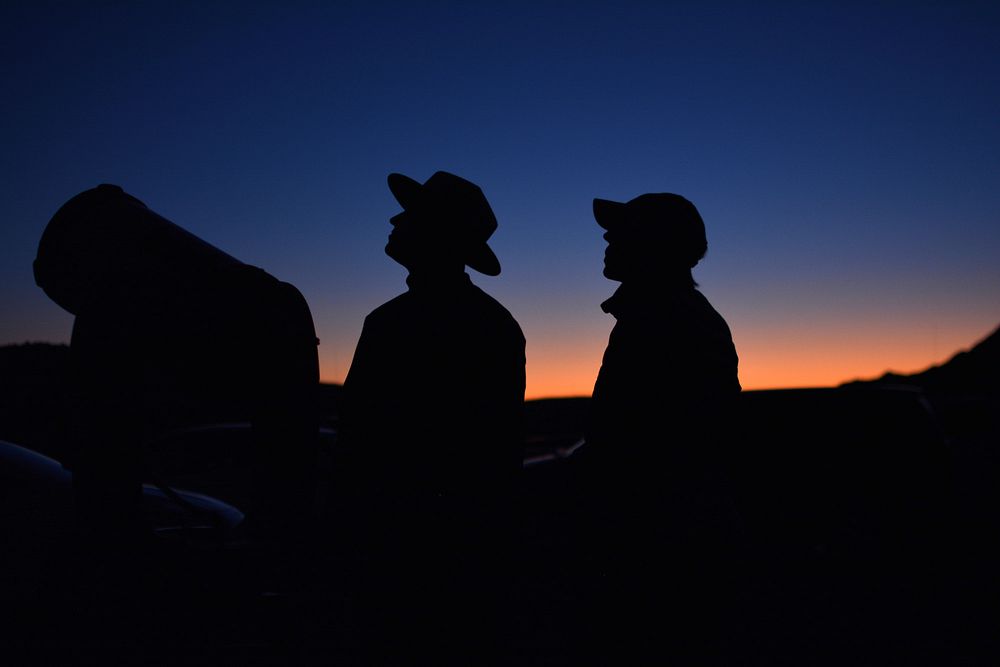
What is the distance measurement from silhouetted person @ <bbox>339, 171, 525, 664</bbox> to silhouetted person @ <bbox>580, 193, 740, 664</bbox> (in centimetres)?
37

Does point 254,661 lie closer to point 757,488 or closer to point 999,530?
point 757,488

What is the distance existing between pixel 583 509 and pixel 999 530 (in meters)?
7.96

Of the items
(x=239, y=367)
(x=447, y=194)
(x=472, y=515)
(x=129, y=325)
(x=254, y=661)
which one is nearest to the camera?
(x=472, y=515)

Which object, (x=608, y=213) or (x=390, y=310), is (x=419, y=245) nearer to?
(x=390, y=310)

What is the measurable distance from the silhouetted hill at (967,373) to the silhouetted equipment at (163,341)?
71.9 metres

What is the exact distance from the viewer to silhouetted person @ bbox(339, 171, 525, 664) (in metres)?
2.25

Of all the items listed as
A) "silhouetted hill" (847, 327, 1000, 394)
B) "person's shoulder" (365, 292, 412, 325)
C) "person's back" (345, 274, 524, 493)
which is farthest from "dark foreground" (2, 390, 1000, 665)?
"silhouetted hill" (847, 327, 1000, 394)

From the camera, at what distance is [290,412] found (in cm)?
319

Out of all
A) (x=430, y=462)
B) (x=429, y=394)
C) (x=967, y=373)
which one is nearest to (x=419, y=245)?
(x=429, y=394)

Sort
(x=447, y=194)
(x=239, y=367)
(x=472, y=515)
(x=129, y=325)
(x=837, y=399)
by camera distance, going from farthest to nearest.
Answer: (x=837, y=399), (x=239, y=367), (x=129, y=325), (x=447, y=194), (x=472, y=515)

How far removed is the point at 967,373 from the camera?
77250mm

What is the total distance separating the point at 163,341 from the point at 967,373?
92.1 metres

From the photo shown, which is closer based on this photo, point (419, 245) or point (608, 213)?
point (419, 245)

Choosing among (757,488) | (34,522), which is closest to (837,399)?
(757,488)
